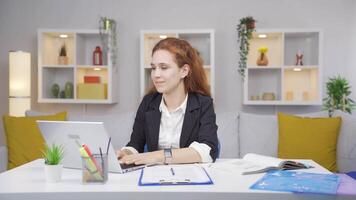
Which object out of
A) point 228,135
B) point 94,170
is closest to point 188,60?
point 94,170

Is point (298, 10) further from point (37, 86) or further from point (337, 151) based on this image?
point (37, 86)

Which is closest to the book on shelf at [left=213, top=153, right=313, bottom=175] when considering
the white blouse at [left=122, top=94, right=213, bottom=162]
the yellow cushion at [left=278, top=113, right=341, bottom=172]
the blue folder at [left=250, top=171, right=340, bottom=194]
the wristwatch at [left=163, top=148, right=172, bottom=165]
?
the blue folder at [left=250, top=171, right=340, bottom=194]

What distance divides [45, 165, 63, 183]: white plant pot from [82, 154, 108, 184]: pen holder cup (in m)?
0.09

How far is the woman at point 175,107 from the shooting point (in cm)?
202

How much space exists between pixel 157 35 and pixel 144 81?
515mm

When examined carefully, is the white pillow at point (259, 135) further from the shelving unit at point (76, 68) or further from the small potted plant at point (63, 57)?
the small potted plant at point (63, 57)

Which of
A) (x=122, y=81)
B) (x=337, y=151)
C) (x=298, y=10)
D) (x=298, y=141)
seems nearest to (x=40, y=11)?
(x=122, y=81)

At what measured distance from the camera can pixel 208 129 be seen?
6.56 ft

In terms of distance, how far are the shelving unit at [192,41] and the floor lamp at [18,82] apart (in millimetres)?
1231

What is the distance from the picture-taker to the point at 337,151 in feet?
10.4

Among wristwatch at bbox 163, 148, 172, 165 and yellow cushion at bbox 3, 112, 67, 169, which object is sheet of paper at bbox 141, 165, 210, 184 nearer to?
wristwatch at bbox 163, 148, 172, 165

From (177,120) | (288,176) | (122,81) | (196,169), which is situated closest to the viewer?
(288,176)

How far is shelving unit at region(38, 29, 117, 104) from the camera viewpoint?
424 centimetres

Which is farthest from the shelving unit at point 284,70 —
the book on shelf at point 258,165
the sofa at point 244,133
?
the book on shelf at point 258,165
